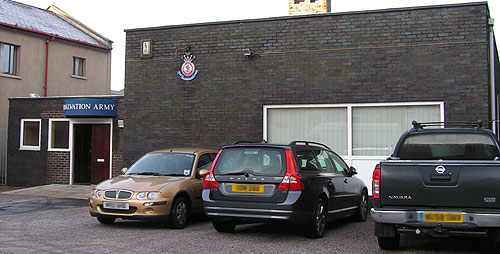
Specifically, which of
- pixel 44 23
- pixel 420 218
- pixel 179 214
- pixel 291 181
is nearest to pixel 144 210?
pixel 179 214

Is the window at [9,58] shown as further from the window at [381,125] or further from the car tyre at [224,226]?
the car tyre at [224,226]

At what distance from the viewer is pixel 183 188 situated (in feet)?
32.4

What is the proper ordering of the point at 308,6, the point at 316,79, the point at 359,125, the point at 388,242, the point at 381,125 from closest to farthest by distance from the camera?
1. the point at 388,242
2. the point at 381,125
3. the point at 359,125
4. the point at 316,79
5. the point at 308,6

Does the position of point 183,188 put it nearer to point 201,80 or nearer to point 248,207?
Result: point 248,207

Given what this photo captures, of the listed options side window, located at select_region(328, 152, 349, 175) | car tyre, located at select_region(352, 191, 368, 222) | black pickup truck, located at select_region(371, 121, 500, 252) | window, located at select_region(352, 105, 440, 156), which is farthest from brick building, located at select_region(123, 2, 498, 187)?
black pickup truck, located at select_region(371, 121, 500, 252)

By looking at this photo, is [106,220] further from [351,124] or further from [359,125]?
[359,125]

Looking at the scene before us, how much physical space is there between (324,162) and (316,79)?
14.5 ft

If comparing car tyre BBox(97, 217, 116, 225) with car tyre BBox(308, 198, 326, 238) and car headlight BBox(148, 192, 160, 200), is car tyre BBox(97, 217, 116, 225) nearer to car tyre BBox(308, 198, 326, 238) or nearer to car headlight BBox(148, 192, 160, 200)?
car headlight BBox(148, 192, 160, 200)

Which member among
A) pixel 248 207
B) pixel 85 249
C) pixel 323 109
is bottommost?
pixel 85 249

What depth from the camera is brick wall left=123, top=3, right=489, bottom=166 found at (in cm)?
1248

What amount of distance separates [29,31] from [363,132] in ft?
53.9

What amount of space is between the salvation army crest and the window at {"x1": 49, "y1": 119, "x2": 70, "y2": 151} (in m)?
5.70

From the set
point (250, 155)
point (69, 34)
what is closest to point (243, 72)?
point (250, 155)

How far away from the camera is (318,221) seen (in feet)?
28.4
